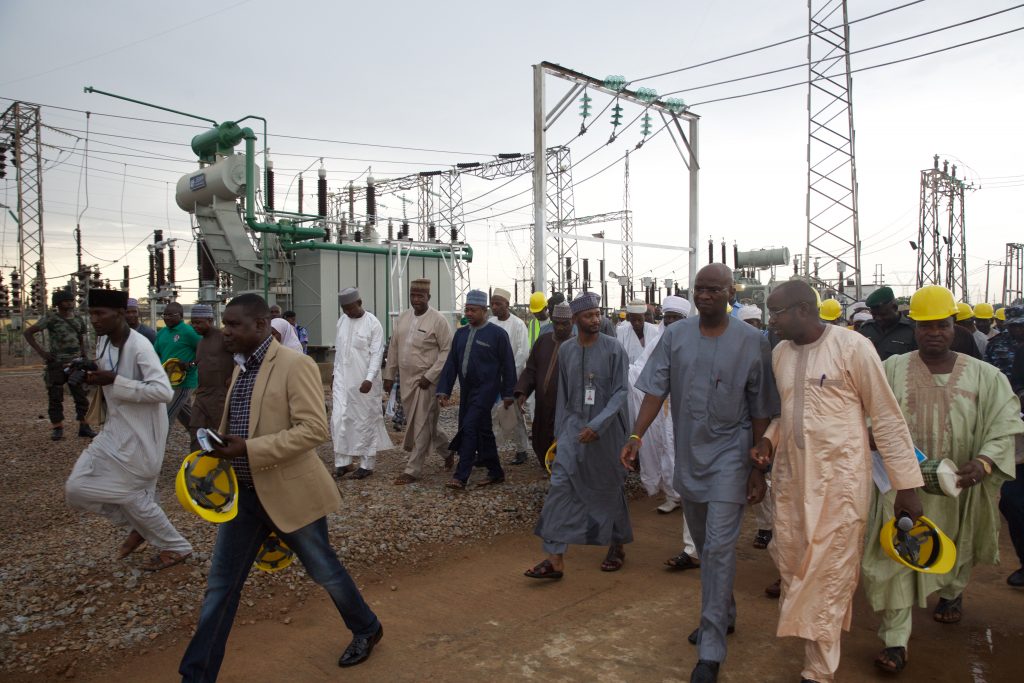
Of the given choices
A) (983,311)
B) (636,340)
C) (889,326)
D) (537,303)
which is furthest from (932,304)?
(983,311)

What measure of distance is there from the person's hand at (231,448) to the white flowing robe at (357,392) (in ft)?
13.4

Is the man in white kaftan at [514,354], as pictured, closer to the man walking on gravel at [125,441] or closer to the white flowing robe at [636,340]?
the white flowing robe at [636,340]

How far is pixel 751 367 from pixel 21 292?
28.0 metres

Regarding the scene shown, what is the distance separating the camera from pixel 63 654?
148 inches

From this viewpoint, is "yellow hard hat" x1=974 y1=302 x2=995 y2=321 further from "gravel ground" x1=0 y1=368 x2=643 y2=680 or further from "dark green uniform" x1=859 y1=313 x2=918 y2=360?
"gravel ground" x1=0 y1=368 x2=643 y2=680

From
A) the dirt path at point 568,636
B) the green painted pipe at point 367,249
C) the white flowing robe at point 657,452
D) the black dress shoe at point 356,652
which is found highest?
the green painted pipe at point 367,249

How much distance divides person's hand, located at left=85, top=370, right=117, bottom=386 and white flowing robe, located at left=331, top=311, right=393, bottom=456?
2869 millimetres

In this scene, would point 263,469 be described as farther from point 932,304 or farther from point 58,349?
point 58,349

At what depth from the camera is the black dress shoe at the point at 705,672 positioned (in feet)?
10.9

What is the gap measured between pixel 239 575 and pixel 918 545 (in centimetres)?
319

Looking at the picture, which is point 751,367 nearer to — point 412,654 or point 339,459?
point 412,654

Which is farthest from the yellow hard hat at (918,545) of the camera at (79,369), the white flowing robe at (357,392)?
the white flowing robe at (357,392)

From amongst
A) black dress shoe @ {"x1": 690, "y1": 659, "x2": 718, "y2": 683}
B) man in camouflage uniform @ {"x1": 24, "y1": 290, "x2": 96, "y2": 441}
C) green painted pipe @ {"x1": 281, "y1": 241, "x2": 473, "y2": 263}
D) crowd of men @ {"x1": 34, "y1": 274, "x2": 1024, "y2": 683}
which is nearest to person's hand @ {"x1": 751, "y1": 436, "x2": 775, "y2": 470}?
crowd of men @ {"x1": 34, "y1": 274, "x2": 1024, "y2": 683}

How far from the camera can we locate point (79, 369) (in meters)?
4.62
